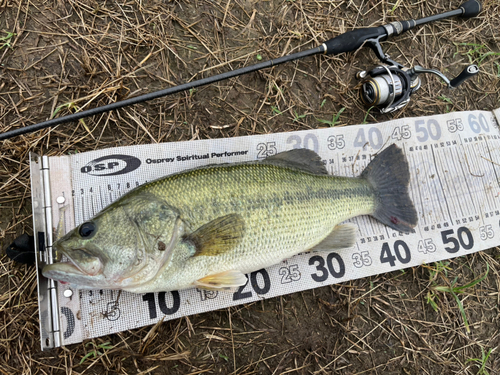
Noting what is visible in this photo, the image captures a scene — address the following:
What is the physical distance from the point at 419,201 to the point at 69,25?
12.1 feet

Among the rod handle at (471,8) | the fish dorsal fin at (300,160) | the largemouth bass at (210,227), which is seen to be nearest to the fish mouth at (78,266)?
the largemouth bass at (210,227)

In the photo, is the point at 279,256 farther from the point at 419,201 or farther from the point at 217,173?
the point at 419,201

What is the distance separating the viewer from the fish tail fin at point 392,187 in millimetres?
2688

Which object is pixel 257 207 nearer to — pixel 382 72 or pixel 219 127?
pixel 219 127

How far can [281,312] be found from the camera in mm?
2602

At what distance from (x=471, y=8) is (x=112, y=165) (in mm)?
4088

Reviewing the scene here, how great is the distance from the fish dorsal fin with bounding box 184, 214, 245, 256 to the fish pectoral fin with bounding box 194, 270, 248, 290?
190mm

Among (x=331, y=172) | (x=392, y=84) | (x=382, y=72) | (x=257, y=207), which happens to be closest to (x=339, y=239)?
(x=331, y=172)

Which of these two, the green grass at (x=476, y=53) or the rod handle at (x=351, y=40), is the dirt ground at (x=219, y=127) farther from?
the green grass at (x=476, y=53)

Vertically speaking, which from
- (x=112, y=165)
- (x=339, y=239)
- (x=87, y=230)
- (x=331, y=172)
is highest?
(x=112, y=165)

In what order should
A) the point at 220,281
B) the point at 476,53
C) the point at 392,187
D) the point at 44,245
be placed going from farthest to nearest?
the point at 476,53 < the point at 392,187 < the point at 44,245 < the point at 220,281

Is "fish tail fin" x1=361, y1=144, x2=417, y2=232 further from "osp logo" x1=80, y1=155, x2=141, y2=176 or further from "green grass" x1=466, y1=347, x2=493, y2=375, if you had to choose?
"osp logo" x1=80, y1=155, x2=141, y2=176

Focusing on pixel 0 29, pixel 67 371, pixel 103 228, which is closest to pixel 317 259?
pixel 103 228

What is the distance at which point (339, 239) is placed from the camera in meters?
2.54
